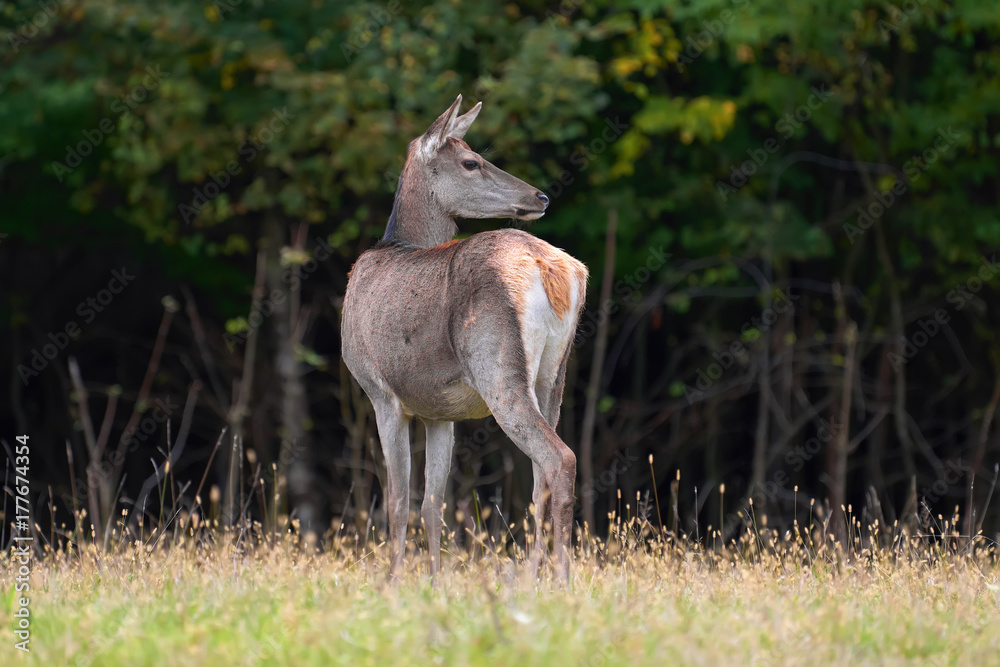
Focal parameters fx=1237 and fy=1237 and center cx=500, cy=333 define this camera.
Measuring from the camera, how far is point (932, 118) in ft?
38.1

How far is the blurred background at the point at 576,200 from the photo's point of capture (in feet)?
35.3

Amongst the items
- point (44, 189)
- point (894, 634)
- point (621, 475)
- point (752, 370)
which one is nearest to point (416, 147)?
point (894, 634)
